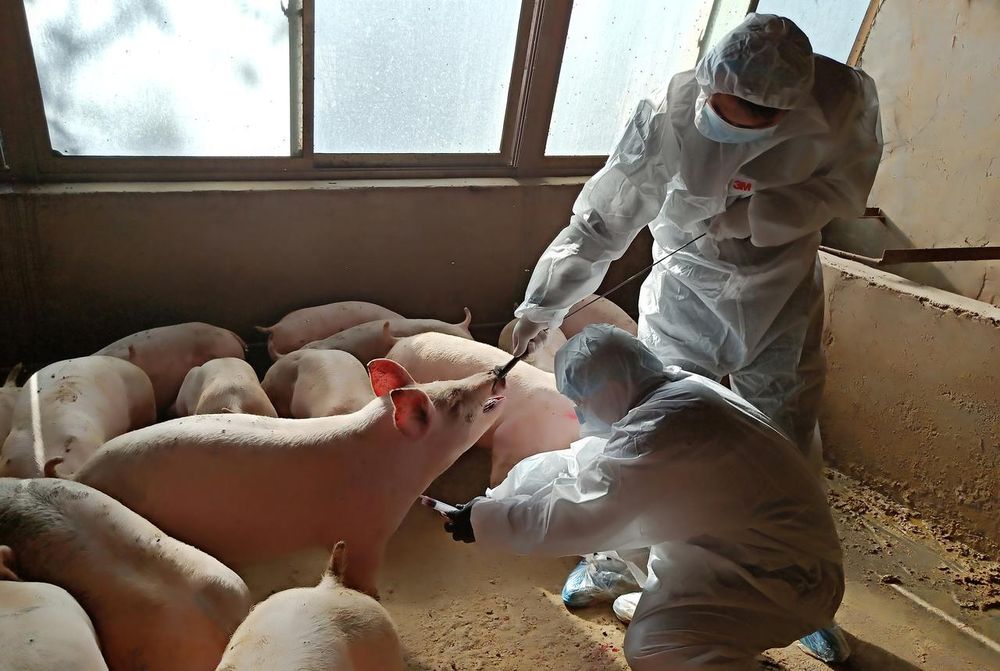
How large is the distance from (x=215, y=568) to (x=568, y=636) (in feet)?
3.60

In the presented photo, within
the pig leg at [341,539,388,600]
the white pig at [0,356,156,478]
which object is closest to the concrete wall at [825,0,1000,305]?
the pig leg at [341,539,388,600]

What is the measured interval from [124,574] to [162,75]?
6.89ft

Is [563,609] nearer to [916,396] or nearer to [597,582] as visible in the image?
[597,582]

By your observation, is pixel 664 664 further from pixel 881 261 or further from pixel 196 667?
pixel 881 261

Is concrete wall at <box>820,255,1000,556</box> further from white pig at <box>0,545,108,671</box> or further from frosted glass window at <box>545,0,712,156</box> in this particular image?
white pig at <box>0,545,108,671</box>

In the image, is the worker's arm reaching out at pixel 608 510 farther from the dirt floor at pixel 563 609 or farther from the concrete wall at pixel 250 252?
the concrete wall at pixel 250 252

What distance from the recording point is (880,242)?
3697mm

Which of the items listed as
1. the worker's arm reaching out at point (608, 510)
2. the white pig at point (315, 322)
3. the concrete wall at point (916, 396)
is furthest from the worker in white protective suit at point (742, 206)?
the white pig at point (315, 322)

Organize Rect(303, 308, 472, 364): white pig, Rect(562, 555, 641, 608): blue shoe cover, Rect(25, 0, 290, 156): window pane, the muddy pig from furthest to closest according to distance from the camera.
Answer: Rect(303, 308, 472, 364): white pig, Rect(25, 0, 290, 156): window pane, the muddy pig, Rect(562, 555, 641, 608): blue shoe cover

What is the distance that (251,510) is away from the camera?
2.04 m

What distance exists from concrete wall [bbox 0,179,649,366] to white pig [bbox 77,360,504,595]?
1.19 metres

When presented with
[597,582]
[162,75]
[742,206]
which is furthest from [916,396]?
[162,75]

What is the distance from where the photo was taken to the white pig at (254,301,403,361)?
10.4 feet

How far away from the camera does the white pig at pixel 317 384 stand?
258 cm
